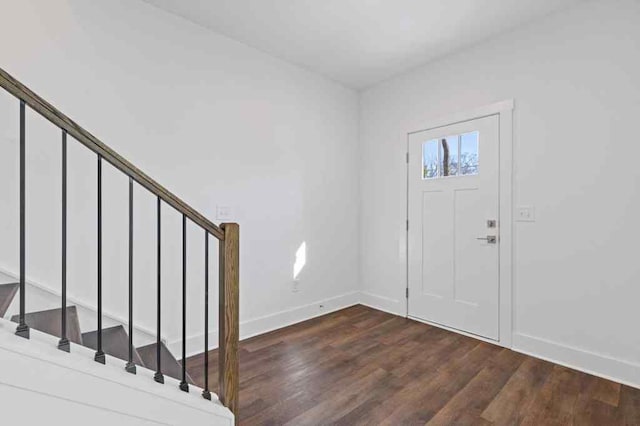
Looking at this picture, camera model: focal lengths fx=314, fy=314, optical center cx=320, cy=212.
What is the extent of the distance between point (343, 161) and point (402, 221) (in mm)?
1011

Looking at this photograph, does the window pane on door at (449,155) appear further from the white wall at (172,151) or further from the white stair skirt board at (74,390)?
the white stair skirt board at (74,390)

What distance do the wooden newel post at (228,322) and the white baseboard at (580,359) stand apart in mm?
2352

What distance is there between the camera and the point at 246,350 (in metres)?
2.65

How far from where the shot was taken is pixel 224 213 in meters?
2.77

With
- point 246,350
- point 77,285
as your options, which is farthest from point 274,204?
point 77,285

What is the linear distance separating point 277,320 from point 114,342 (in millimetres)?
1515

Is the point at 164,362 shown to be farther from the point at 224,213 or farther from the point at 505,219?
the point at 505,219

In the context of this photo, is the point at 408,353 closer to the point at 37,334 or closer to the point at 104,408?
the point at 104,408

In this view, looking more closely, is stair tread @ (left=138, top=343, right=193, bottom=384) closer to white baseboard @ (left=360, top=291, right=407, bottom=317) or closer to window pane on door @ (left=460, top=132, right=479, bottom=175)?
white baseboard @ (left=360, top=291, right=407, bottom=317)

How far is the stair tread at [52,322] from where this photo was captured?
1596 millimetres

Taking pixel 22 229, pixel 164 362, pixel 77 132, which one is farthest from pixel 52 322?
pixel 77 132

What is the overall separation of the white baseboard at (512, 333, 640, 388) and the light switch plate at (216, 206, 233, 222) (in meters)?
2.67

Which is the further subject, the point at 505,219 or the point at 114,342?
the point at 505,219

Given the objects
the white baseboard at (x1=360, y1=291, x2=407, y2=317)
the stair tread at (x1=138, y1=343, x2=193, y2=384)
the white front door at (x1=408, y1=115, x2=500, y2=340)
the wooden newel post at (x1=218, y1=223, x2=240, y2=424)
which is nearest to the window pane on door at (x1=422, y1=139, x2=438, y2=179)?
the white front door at (x1=408, y1=115, x2=500, y2=340)
